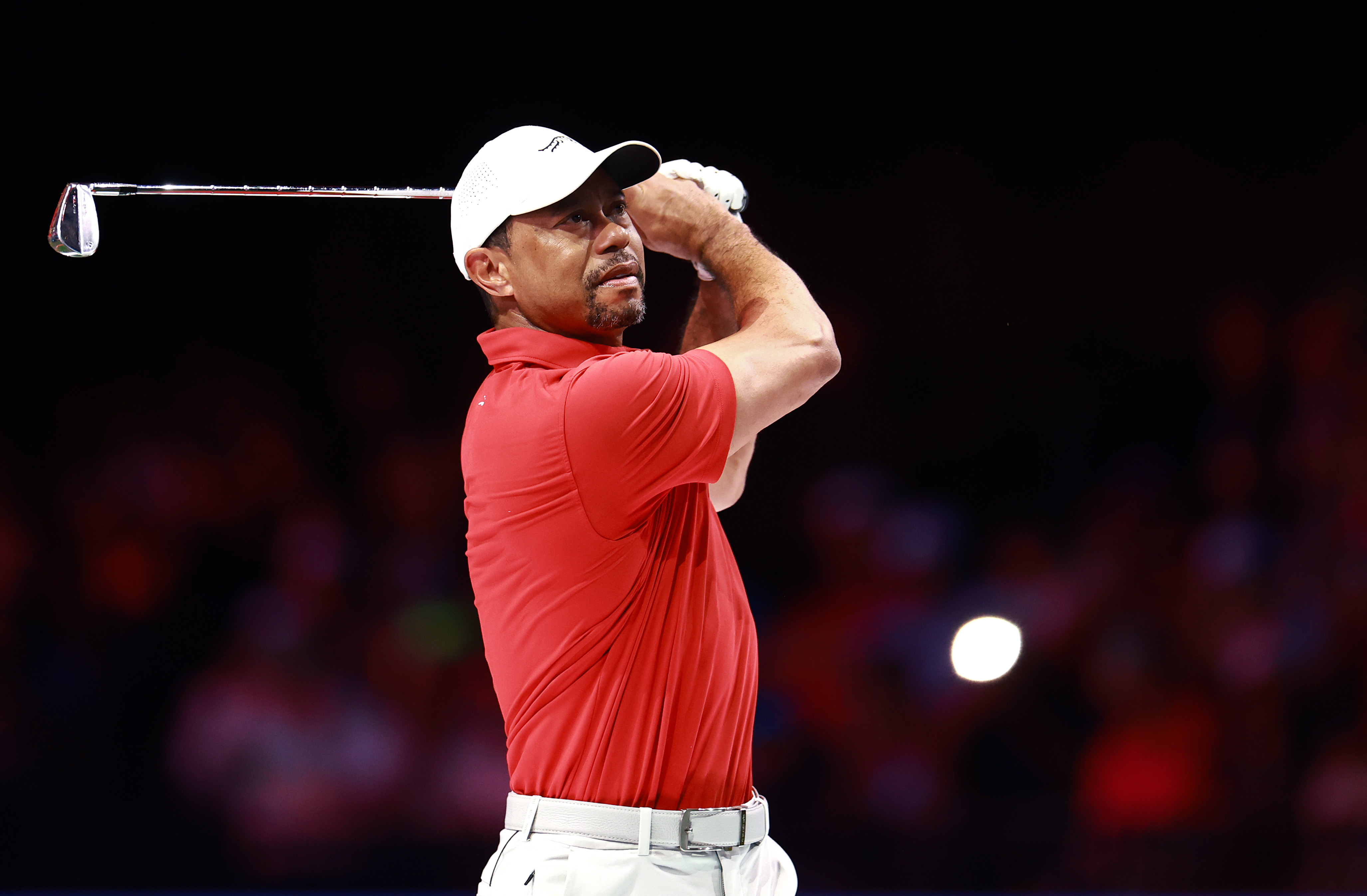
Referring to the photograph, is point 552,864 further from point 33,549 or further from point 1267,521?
point 1267,521

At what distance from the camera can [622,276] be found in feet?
4.99

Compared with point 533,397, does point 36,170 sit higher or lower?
higher

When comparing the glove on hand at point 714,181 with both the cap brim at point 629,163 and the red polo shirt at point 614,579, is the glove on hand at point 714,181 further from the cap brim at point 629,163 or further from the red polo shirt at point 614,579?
the red polo shirt at point 614,579

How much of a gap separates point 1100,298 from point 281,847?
3.36m

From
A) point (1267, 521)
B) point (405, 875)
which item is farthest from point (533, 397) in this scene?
point (1267, 521)

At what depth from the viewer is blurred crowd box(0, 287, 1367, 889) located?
12.5 ft

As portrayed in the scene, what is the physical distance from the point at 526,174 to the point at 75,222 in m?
0.89

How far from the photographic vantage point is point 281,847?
3.74 m

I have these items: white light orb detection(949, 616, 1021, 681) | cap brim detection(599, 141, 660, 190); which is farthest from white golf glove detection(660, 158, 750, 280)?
white light orb detection(949, 616, 1021, 681)

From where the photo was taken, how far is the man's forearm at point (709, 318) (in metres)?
1.83

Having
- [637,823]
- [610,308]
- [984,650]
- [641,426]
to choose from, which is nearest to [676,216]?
[610,308]

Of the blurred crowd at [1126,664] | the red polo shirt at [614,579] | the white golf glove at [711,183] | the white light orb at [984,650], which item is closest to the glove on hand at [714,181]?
the white golf glove at [711,183]

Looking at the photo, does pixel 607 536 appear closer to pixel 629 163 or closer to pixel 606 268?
pixel 606 268

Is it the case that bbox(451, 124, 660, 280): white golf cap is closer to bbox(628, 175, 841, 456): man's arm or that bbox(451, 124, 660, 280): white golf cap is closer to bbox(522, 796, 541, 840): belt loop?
bbox(628, 175, 841, 456): man's arm
